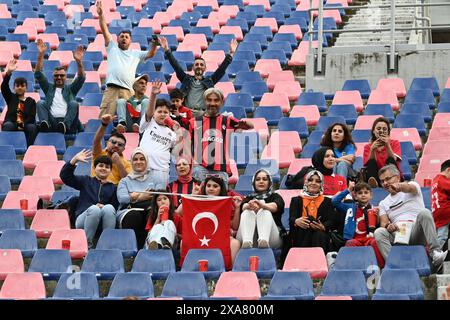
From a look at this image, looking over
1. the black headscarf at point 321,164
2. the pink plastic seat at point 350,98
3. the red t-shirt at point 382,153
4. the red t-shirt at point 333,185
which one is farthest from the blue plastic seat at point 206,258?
the pink plastic seat at point 350,98

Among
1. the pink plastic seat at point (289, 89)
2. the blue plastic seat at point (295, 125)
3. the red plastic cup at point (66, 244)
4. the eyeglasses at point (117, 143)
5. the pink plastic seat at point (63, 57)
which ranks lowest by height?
the red plastic cup at point (66, 244)

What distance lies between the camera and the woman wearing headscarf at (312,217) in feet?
42.1

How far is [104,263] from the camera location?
42.6 feet

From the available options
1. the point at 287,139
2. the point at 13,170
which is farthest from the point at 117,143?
the point at 287,139

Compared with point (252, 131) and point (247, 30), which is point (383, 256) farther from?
point (247, 30)

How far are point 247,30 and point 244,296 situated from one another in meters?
8.37

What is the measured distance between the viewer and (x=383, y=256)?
1256 centimetres

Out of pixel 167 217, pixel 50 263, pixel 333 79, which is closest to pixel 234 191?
pixel 167 217

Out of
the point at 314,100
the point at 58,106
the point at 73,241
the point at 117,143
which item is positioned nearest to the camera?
the point at 73,241

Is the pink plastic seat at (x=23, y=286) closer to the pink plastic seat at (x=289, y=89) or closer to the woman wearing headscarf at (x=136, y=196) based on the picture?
the woman wearing headscarf at (x=136, y=196)

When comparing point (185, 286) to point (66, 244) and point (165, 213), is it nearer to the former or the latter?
point (165, 213)

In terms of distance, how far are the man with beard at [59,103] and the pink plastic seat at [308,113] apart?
2.31 meters

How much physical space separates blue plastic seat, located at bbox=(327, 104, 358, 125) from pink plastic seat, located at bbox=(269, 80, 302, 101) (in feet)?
3.42

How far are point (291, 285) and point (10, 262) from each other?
2.69 meters
